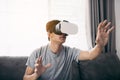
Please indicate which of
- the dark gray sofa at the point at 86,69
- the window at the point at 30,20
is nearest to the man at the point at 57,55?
the dark gray sofa at the point at 86,69

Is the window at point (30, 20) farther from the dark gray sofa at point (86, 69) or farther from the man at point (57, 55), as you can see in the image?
the man at point (57, 55)

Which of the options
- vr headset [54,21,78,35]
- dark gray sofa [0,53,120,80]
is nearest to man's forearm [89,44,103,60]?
vr headset [54,21,78,35]

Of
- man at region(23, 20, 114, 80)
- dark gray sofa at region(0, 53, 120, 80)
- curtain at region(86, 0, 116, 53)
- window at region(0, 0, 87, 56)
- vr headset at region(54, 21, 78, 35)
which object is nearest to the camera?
vr headset at region(54, 21, 78, 35)

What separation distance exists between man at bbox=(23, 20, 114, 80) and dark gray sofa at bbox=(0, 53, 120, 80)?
644 mm

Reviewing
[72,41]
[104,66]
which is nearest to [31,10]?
[72,41]

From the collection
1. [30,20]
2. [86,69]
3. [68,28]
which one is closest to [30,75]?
[68,28]

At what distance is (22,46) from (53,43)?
4.11ft

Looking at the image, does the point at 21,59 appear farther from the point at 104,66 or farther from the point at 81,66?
the point at 104,66

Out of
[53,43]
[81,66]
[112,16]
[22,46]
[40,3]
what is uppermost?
[40,3]

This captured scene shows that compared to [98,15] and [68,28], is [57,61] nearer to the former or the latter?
[68,28]

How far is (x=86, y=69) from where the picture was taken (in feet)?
7.27

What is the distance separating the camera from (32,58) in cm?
154

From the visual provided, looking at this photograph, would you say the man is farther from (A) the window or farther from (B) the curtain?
(A) the window

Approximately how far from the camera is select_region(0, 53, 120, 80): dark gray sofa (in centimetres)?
216
